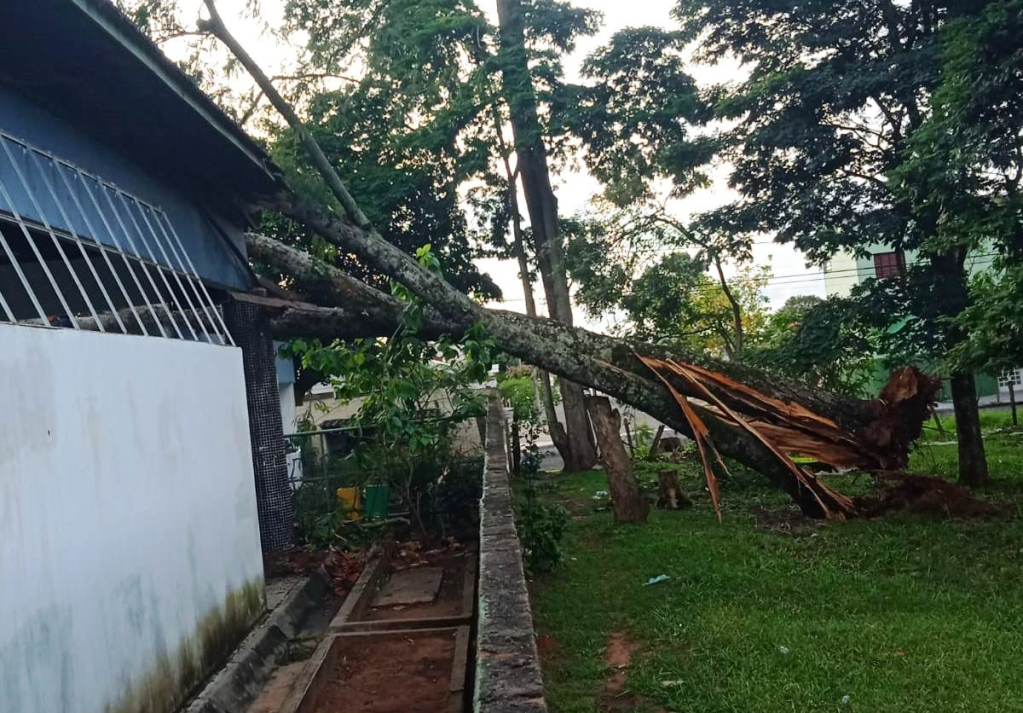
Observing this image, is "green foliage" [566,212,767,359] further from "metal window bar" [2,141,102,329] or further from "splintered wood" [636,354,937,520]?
"metal window bar" [2,141,102,329]

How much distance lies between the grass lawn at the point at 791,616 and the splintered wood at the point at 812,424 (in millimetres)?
638

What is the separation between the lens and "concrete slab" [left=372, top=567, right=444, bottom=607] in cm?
757

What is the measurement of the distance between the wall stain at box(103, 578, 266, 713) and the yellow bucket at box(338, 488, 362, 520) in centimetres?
303

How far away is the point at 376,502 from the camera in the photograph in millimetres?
9508

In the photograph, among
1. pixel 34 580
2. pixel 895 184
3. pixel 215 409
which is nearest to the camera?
pixel 34 580

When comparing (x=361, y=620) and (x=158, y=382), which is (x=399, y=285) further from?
(x=158, y=382)

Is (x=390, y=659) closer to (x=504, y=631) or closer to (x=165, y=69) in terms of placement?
(x=504, y=631)

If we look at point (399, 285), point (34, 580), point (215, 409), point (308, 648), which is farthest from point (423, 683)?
point (399, 285)

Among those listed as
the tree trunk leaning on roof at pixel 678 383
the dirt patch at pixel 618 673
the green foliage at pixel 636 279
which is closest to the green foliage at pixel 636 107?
the green foliage at pixel 636 279

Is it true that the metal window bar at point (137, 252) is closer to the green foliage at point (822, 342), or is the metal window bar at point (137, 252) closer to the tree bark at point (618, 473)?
the tree bark at point (618, 473)

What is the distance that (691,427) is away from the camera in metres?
8.88

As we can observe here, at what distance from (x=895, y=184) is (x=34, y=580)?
678 cm

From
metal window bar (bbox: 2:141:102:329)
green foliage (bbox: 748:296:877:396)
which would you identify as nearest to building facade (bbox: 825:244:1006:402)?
green foliage (bbox: 748:296:877:396)

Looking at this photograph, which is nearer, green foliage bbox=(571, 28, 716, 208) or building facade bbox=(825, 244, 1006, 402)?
green foliage bbox=(571, 28, 716, 208)
